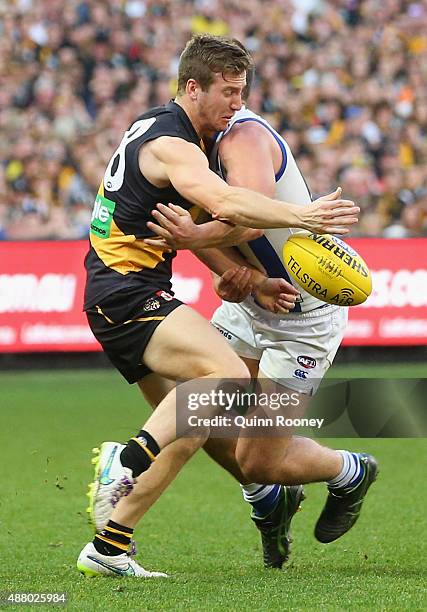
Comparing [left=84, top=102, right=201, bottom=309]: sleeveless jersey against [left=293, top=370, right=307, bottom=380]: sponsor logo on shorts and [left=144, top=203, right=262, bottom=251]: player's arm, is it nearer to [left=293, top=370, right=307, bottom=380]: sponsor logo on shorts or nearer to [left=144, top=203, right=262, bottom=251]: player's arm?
[left=144, top=203, right=262, bottom=251]: player's arm

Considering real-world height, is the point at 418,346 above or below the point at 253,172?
below

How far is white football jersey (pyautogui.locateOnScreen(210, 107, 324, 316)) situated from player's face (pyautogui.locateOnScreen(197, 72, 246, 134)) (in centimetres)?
13

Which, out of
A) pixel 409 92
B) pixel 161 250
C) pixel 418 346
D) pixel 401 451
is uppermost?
pixel 161 250

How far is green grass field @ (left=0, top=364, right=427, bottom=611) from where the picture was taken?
4.44m

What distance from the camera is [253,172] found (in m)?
5.03

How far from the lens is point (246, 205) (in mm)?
4762

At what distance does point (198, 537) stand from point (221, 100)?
2334 mm

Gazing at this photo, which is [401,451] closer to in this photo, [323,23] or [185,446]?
[185,446]

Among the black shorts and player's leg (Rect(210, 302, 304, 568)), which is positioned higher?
the black shorts

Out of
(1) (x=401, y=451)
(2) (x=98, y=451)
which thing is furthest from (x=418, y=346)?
(2) (x=98, y=451)

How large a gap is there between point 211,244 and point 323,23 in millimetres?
12066

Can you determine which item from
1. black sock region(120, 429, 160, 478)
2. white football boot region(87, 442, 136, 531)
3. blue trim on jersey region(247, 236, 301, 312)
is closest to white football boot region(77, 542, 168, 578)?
white football boot region(87, 442, 136, 531)

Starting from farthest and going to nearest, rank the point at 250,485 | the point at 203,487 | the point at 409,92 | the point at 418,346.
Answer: the point at 409,92 → the point at 418,346 → the point at 203,487 → the point at 250,485

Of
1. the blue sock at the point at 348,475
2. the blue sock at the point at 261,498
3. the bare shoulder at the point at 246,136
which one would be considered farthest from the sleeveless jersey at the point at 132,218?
the blue sock at the point at 348,475
